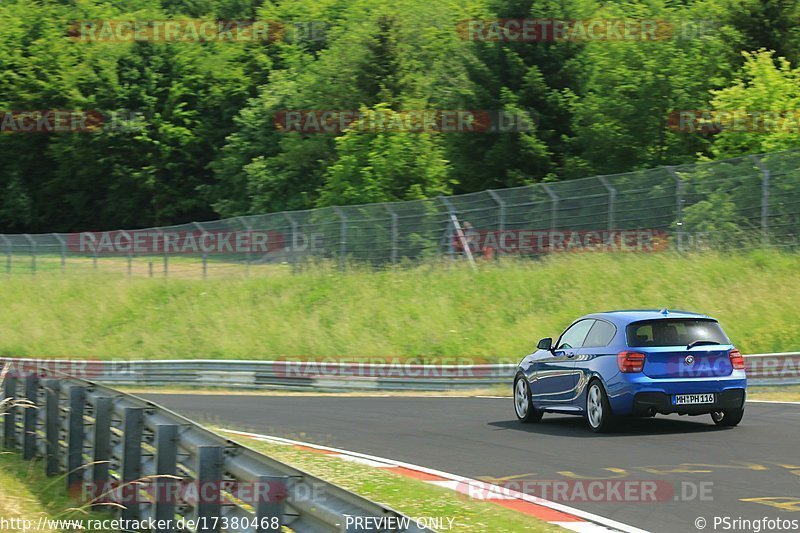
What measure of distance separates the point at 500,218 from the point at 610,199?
3367mm

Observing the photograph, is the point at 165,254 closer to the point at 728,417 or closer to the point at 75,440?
the point at 728,417

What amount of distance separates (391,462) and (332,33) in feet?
233

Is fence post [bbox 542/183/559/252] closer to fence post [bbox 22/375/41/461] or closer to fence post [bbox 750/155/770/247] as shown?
fence post [bbox 750/155/770/247]

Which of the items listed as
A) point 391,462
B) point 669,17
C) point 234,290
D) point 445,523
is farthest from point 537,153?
point 445,523

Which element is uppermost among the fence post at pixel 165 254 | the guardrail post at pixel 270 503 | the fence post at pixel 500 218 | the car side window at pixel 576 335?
the fence post at pixel 500 218

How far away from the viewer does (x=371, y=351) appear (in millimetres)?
28969

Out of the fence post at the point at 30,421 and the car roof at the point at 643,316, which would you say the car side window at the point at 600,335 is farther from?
the fence post at the point at 30,421

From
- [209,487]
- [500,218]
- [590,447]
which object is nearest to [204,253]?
[500,218]

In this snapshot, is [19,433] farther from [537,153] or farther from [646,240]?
[537,153]

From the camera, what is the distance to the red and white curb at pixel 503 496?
8.20 meters

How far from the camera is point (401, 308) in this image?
102 ft

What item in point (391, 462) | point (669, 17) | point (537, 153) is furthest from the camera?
point (669, 17)

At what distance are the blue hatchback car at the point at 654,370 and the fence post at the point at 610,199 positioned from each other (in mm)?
14896

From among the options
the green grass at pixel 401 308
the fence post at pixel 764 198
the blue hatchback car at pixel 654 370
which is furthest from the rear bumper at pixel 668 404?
the fence post at pixel 764 198
